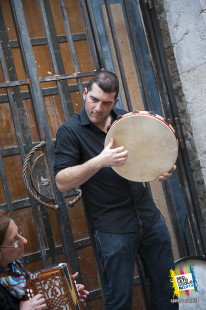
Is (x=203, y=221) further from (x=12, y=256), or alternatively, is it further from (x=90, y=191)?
(x=12, y=256)

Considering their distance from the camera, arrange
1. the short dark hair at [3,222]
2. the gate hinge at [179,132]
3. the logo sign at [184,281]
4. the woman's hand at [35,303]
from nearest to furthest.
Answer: the woman's hand at [35,303]
the short dark hair at [3,222]
the logo sign at [184,281]
the gate hinge at [179,132]

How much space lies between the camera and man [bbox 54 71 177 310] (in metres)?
2.15

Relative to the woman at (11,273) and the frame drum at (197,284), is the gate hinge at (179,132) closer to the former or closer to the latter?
the frame drum at (197,284)

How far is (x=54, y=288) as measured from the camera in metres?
1.76

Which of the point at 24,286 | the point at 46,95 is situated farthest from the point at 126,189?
the point at 46,95

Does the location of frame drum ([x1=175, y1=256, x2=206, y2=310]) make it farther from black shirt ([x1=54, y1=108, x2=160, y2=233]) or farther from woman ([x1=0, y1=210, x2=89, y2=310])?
woman ([x1=0, y1=210, x2=89, y2=310])

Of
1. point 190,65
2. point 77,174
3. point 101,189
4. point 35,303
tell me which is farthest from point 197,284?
point 190,65

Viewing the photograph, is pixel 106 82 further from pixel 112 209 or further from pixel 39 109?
pixel 112 209

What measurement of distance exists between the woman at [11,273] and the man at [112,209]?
0.42m

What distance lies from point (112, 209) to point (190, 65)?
4.62 ft

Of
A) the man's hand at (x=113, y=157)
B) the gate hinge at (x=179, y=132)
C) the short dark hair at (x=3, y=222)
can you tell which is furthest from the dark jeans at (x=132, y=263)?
the gate hinge at (x=179, y=132)

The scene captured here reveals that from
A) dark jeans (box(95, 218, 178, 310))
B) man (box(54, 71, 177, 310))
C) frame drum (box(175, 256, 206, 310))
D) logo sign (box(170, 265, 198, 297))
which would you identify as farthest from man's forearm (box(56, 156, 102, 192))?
frame drum (box(175, 256, 206, 310))

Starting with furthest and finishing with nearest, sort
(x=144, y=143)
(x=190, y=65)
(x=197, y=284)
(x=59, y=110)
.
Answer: (x=59, y=110) → (x=190, y=65) → (x=197, y=284) → (x=144, y=143)

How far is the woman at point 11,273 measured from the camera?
169 centimetres
